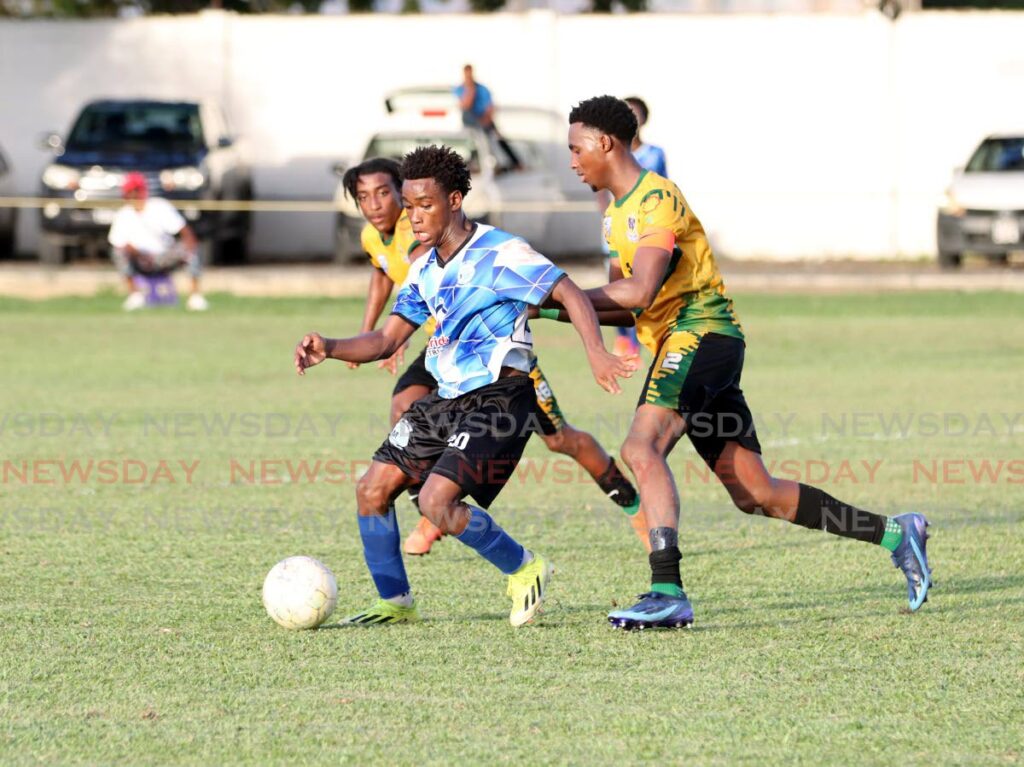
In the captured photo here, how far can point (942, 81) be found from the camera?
91.4 ft

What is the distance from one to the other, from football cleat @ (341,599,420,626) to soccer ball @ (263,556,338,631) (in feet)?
0.47

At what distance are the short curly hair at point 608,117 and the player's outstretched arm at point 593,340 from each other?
652 mm

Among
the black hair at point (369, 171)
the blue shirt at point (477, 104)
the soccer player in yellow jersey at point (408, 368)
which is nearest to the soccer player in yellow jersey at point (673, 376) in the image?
the soccer player in yellow jersey at point (408, 368)

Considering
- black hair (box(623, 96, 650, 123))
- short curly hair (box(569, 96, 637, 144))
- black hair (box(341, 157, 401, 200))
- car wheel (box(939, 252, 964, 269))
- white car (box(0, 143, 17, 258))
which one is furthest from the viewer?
white car (box(0, 143, 17, 258))

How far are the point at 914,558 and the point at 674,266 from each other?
4.75 feet

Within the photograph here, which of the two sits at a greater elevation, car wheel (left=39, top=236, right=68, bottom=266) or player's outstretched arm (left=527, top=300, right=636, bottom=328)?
player's outstretched arm (left=527, top=300, right=636, bottom=328)

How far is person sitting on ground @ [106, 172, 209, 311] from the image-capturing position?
20.7 metres

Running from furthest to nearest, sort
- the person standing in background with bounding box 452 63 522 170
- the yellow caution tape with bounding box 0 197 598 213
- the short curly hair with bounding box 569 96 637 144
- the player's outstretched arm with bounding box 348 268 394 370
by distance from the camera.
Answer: the person standing in background with bounding box 452 63 522 170, the yellow caution tape with bounding box 0 197 598 213, the player's outstretched arm with bounding box 348 268 394 370, the short curly hair with bounding box 569 96 637 144

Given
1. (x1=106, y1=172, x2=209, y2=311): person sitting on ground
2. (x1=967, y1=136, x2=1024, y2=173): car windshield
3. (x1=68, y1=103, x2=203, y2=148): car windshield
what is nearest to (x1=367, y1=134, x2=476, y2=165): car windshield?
(x1=68, y1=103, x2=203, y2=148): car windshield

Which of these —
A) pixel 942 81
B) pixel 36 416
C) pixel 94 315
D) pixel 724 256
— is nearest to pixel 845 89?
pixel 942 81

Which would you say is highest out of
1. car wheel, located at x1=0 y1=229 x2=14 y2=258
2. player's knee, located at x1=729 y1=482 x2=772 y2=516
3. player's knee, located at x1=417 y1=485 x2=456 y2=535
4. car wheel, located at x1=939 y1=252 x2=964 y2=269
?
player's knee, located at x1=417 y1=485 x2=456 y2=535

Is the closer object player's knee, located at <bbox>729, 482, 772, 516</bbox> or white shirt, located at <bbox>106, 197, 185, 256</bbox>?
player's knee, located at <bbox>729, 482, 772, 516</bbox>

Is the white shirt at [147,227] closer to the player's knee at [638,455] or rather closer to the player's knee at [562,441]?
the player's knee at [562,441]

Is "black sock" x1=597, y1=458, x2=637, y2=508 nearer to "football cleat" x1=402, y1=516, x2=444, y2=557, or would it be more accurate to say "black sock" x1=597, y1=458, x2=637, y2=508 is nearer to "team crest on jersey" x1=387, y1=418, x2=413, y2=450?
"football cleat" x1=402, y1=516, x2=444, y2=557
